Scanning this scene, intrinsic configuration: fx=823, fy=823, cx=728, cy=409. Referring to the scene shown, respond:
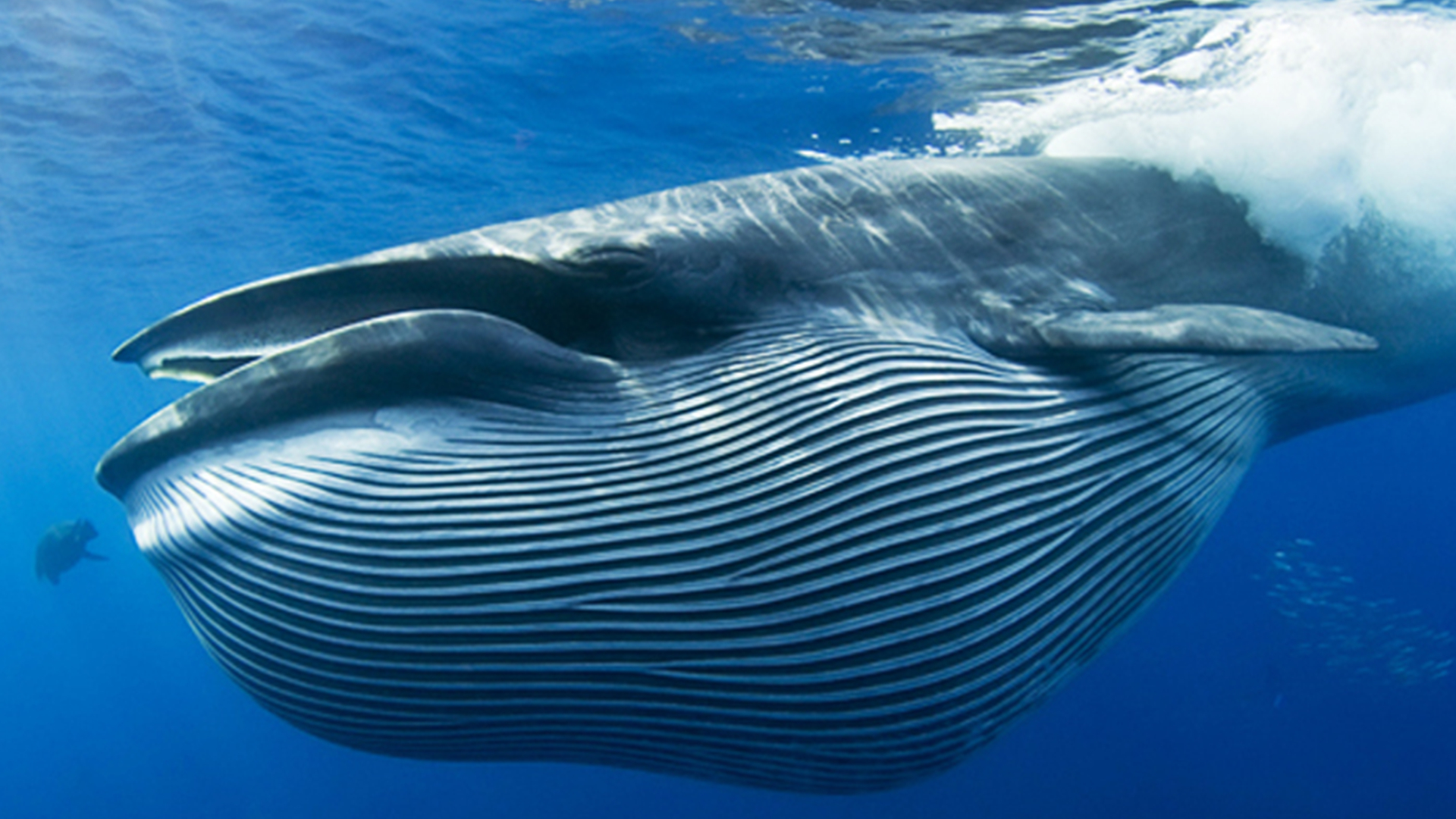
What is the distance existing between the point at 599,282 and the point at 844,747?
203 cm

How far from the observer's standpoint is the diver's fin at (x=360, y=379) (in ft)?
8.59

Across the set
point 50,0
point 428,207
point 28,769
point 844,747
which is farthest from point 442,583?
point 28,769

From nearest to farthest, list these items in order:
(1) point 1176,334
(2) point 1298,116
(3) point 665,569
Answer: (3) point 665,569
(1) point 1176,334
(2) point 1298,116

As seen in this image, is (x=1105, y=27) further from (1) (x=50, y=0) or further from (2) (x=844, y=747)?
(1) (x=50, y=0)

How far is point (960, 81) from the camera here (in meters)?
12.1

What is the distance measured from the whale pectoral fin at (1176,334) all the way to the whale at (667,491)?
0.02 metres

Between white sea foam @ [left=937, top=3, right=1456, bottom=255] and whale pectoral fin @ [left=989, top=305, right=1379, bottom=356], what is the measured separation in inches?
95.7

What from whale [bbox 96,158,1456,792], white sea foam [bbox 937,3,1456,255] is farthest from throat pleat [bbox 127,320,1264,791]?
white sea foam [bbox 937,3,1456,255]

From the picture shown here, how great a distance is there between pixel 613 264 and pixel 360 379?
3.82 feet

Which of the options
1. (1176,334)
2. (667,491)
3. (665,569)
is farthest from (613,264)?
(1176,334)

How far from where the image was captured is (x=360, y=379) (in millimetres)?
2664

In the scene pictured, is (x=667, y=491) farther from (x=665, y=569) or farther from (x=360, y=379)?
(x=360, y=379)

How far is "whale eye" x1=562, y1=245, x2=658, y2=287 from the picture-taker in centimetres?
340

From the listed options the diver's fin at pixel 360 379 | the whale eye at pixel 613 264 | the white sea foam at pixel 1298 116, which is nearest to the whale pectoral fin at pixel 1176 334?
the whale eye at pixel 613 264
